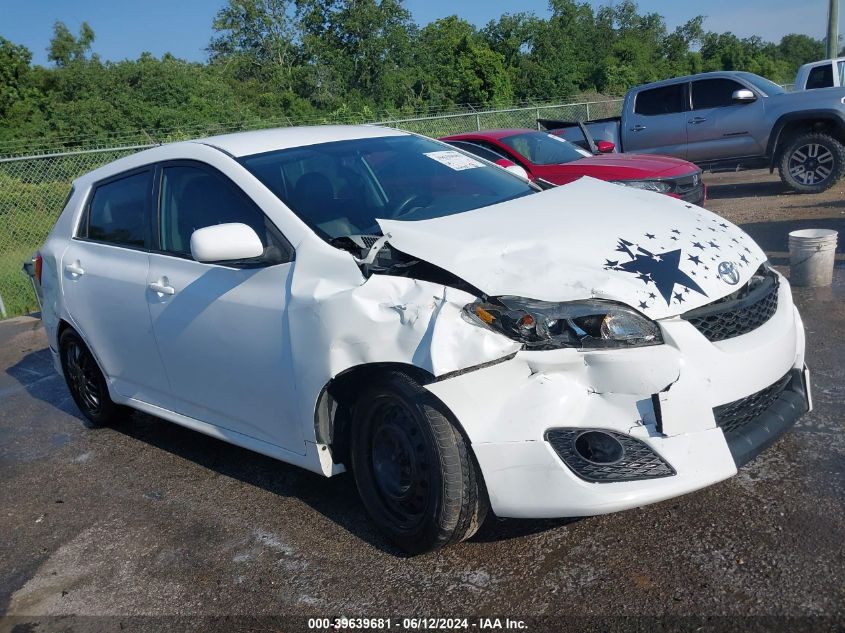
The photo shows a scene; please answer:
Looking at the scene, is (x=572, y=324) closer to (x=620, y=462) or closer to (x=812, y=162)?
(x=620, y=462)

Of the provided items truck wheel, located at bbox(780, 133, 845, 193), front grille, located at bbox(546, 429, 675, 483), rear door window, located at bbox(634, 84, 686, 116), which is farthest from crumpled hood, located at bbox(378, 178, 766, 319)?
rear door window, located at bbox(634, 84, 686, 116)

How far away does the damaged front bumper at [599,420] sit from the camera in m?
2.77

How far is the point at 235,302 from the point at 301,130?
126cm

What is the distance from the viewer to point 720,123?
12.5 meters

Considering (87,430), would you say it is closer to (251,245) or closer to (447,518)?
(251,245)

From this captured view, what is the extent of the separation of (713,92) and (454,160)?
32.1 ft

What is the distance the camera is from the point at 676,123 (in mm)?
12891

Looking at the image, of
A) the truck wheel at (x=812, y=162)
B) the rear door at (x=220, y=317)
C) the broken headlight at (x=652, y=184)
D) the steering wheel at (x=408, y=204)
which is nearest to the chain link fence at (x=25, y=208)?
the broken headlight at (x=652, y=184)

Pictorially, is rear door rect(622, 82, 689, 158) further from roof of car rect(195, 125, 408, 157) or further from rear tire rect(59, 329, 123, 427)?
→ rear tire rect(59, 329, 123, 427)

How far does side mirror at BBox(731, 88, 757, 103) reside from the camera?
38.3 ft

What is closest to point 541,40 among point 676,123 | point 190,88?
point 190,88

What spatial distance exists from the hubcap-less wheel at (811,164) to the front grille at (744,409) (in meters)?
9.59

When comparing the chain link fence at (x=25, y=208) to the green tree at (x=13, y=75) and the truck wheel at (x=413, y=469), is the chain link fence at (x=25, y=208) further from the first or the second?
the green tree at (x=13, y=75)

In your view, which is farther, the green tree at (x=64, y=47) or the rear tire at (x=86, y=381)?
the green tree at (x=64, y=47)
